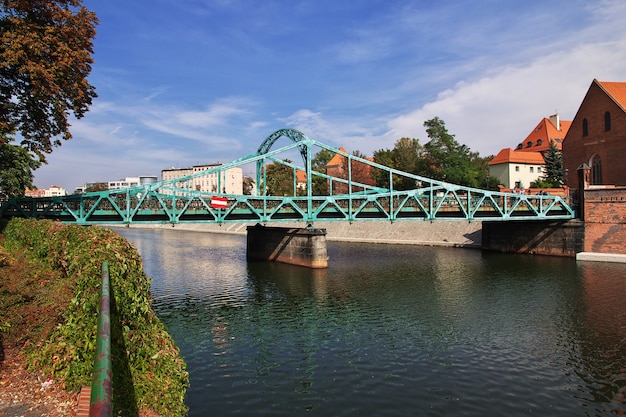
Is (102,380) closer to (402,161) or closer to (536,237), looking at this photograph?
(536,237)

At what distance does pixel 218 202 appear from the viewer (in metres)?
31.9

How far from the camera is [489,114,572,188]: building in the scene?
233ft

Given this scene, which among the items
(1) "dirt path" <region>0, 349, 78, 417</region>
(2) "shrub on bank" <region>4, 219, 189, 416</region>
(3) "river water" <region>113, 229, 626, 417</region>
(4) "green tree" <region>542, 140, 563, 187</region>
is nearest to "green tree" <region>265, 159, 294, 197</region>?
(4) "green tree" <region>542, 140, 563, 187</region>

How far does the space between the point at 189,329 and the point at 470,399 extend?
11.7 meters

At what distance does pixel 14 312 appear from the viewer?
821 cm

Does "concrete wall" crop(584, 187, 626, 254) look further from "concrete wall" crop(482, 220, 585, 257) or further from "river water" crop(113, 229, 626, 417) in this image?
"river water" crop(113, 229, 626, 417)

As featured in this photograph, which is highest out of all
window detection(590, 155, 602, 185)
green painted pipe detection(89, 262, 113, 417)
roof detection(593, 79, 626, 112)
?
roof detection(593, 79, 626, 112)

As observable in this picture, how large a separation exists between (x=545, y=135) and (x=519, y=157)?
25.8ft

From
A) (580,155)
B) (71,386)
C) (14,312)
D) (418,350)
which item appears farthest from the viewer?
(580,155)

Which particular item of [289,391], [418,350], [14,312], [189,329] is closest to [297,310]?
[189,329]

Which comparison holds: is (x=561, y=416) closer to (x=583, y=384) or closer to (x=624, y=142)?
(x=583, y=384)

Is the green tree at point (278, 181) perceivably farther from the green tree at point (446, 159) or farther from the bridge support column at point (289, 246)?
the bridge support column at point (289, 246)

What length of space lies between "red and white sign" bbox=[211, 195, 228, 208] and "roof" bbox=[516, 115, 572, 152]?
61046 mm

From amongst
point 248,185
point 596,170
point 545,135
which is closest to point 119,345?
point 596,170
